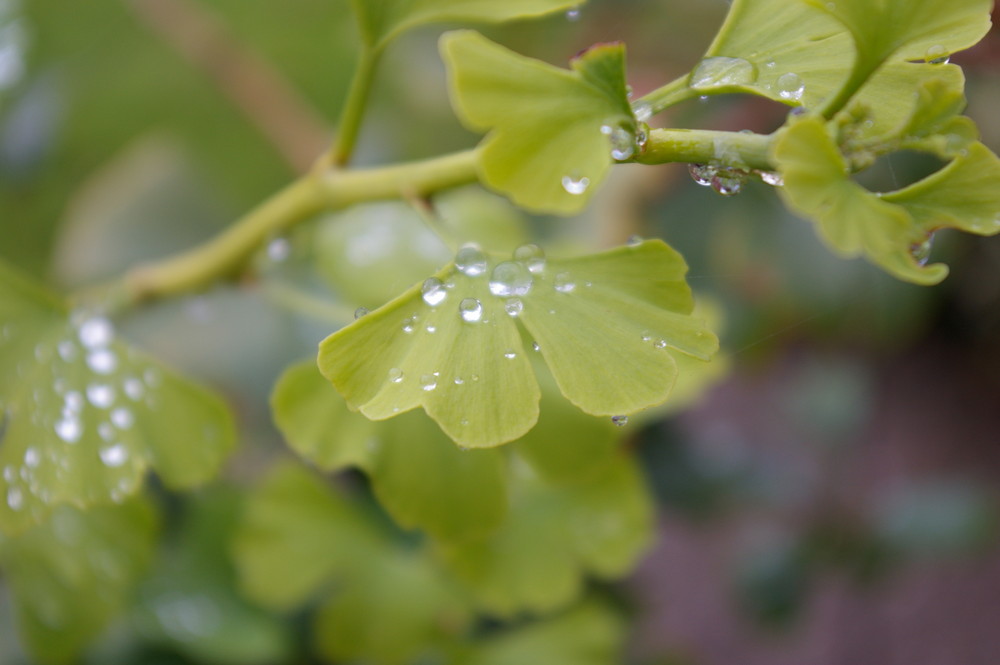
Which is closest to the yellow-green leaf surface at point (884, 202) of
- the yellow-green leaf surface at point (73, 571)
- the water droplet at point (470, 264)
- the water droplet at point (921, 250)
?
the water droplet at point (921, 250)

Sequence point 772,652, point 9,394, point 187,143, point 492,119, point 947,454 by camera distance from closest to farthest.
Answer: point 492,119, point 9,394, point 187,143, point 772,652, point 947,454

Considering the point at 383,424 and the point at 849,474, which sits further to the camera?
the point at 849,474

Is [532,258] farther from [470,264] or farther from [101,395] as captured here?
[101,395]

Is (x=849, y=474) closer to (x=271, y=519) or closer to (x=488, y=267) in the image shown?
(x=271, y=519)

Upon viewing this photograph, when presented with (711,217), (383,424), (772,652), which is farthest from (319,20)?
(772,652)

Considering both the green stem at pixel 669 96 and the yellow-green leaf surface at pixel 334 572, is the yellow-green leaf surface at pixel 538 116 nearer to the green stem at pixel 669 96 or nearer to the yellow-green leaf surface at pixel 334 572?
the green stem at pixel 669 96
